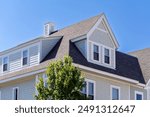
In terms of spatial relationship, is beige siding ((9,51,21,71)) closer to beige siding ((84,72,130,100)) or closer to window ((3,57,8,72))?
window ((3,57,8,72))

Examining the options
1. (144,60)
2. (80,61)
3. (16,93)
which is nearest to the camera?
(80,61)

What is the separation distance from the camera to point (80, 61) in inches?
1028

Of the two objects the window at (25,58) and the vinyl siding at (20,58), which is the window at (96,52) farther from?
the window at (25,58)

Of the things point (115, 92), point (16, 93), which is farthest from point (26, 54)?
point (115, 92)

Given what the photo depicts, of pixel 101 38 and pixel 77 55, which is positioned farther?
pixel 101 38

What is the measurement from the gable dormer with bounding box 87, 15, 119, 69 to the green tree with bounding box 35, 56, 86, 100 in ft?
22.5

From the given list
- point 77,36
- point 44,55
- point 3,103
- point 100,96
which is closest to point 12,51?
point 44,55

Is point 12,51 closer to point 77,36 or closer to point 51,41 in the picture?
point 51,41

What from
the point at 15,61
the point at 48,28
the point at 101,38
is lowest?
the point at 15,61

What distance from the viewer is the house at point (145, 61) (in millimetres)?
32453

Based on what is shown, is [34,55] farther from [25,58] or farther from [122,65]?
[122,65]

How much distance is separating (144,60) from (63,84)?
52.8ft

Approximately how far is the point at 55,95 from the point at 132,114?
9150mm

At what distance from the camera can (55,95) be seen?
19.8 metres
